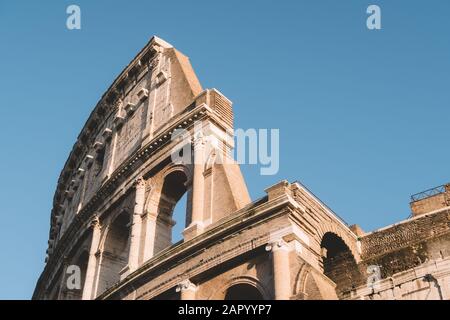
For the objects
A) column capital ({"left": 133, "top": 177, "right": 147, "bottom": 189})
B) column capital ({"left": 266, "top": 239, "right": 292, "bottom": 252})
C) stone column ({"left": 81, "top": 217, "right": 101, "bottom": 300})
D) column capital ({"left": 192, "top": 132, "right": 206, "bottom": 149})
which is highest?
column capital ({"left": 192, "top": 132, "right": 206, "bottom": 149})

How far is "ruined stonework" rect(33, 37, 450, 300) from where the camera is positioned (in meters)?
18.8

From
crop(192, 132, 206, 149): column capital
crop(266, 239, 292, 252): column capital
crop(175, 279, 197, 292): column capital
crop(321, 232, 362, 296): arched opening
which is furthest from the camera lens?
crop(192, 132, 206, 149): column capital

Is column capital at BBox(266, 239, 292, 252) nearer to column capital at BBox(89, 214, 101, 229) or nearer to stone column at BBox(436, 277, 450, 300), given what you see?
stone column at BBox(436, 277, 450, 300)

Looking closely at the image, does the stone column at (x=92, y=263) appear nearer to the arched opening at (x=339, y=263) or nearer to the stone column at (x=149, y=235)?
the stone column at (x=149, y=235)

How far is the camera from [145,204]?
82.5 ft

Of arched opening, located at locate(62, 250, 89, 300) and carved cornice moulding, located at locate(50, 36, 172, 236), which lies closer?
arched opening, located at locate(62, 250, 89, 300)

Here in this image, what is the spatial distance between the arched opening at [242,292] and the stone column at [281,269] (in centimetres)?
128

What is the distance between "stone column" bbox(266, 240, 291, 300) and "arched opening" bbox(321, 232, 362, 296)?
3.32 meters

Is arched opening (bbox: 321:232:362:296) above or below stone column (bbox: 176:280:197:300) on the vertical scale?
above

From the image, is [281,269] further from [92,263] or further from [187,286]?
[92,263]

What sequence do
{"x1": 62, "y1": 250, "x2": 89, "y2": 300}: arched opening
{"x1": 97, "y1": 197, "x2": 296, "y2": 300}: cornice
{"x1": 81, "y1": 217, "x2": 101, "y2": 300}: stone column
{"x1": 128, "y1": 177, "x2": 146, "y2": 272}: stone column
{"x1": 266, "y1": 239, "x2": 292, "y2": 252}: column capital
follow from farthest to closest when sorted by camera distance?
{"x1": 62, "y1": 250, "x2": 89, "y2": 300}: arched opening
{"x1": 81, "y1": 217, "x2": 101, "y2": 300}: stone column
{"x1": 128, "y1": 177, "x2": 146, "y2": 272}: stone column
{"x1": 97, "y1": 197, "x2": 296, "y2": 300}: cornice
{"x1": 266, "y1": 239, "x2": 292, "y2": 252}: column capital

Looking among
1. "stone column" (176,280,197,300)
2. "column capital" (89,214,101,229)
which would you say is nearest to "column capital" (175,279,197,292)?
"stone column" (176,280,197,300)
